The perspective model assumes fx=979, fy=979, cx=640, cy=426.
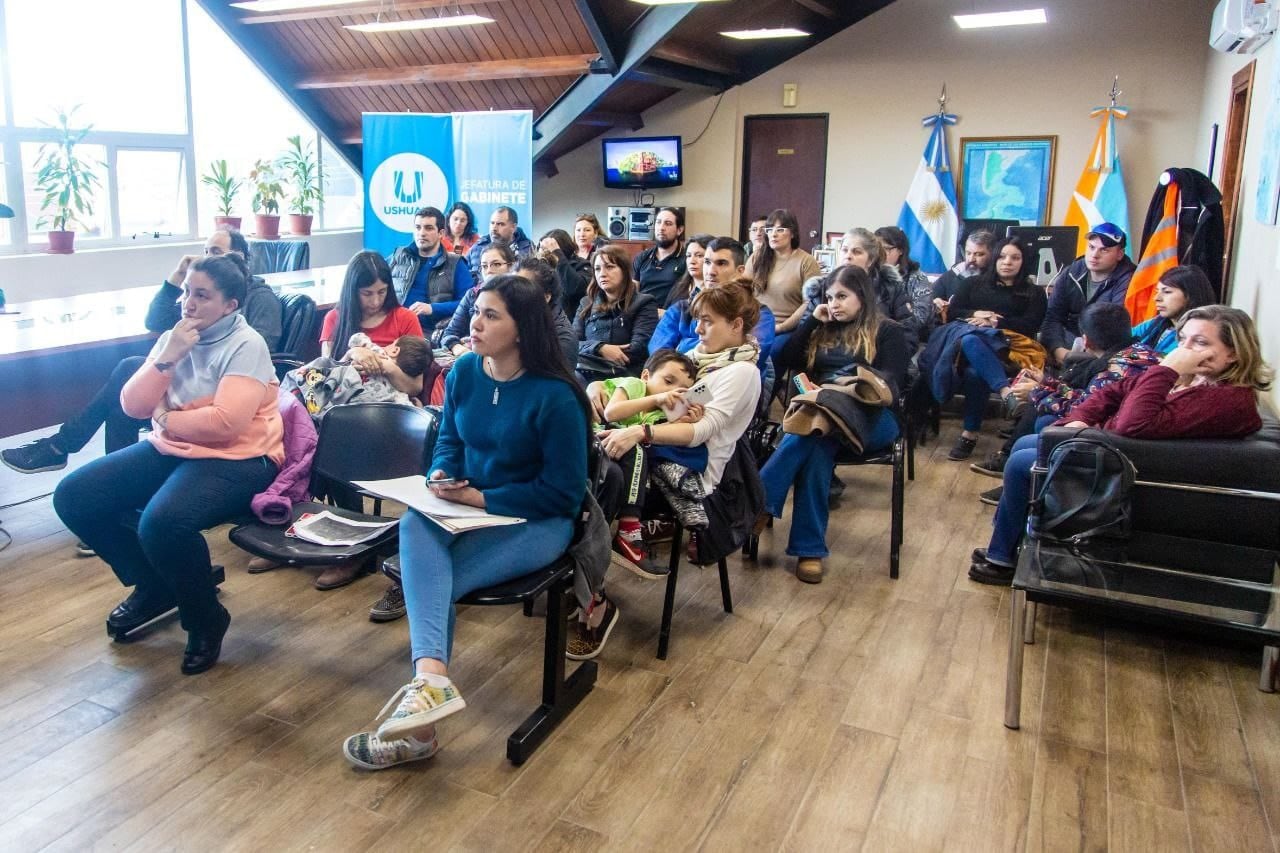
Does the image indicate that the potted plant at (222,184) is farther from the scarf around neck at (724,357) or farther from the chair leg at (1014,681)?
the chair leg at (1014,681)

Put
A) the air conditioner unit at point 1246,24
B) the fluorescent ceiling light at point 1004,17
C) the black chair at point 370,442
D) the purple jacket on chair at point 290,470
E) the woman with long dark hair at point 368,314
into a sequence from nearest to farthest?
the purple jacket on chair at point 290,470 < the black chair at point 370,442 < the woman with long dark hair at point 368,314 < the air conditioner unit at point 1246,24 < the fluorescent ceiling light at point 1004,17

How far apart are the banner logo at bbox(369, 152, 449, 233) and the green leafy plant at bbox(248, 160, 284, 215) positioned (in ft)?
2.89

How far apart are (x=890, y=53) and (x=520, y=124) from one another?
3.37 meters

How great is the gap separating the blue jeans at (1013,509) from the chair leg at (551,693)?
1681mm

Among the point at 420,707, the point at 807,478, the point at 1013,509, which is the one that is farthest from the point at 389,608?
the point at 1013,509

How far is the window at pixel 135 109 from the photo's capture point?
7137mm

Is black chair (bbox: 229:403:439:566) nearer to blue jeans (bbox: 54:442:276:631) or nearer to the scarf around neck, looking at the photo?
blue jeans (bbox: 54:442:276:631)

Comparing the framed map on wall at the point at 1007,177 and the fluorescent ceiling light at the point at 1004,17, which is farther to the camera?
the framed map on wall at the point at 1007,177

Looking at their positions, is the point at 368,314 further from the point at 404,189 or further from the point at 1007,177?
the point at 1007,177

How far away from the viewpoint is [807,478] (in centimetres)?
346

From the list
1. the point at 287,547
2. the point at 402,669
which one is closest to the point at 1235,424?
the point at 402,669

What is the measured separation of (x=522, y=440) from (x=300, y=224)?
7602 millimetres

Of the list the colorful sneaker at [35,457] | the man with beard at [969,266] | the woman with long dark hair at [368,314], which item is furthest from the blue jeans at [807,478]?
the colorful sneaker at [35,457]

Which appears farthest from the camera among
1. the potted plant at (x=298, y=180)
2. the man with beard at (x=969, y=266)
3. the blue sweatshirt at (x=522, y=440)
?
the potted plant at (x=298, y=180)
